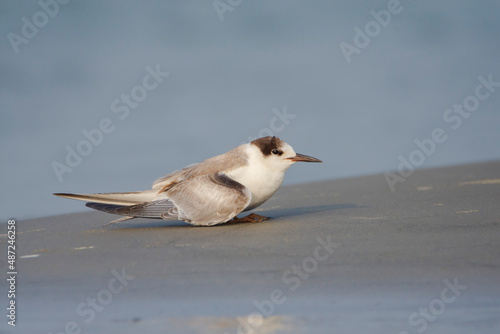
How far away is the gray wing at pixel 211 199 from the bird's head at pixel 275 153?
403mm

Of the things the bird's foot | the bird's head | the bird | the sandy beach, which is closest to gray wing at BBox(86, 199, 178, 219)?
the bird

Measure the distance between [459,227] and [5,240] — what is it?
145 inches

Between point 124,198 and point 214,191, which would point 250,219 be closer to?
point 214,191

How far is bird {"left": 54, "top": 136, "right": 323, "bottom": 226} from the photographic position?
6070 millimetres

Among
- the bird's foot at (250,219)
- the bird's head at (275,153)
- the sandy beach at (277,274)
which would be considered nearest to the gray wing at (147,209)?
the sandy beach at (277,274)

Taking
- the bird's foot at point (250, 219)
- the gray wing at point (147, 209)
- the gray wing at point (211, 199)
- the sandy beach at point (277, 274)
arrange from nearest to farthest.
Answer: the sandy beach at point (277, 274) → the gray wing at point (211, 199) → the gray wing at point (147, 209) → the bird's foot at point (250, 219)

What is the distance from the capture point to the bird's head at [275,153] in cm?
637

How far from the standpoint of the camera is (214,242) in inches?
206

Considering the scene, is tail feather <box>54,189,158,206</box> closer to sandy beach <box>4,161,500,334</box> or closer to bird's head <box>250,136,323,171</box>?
sandy beach <box>4,161,500,334</box>

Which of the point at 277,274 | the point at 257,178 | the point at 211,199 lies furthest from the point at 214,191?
the point at 277,274

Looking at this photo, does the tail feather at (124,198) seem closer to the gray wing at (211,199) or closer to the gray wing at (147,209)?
the gray wing at (147,209)

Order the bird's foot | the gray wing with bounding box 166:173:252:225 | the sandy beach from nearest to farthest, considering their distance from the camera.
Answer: the sandy beach
the gray wing with bounding box 166:173:252:225
the bird's foot

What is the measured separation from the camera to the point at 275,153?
6.39 metres

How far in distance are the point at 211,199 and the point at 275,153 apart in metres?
0.74
